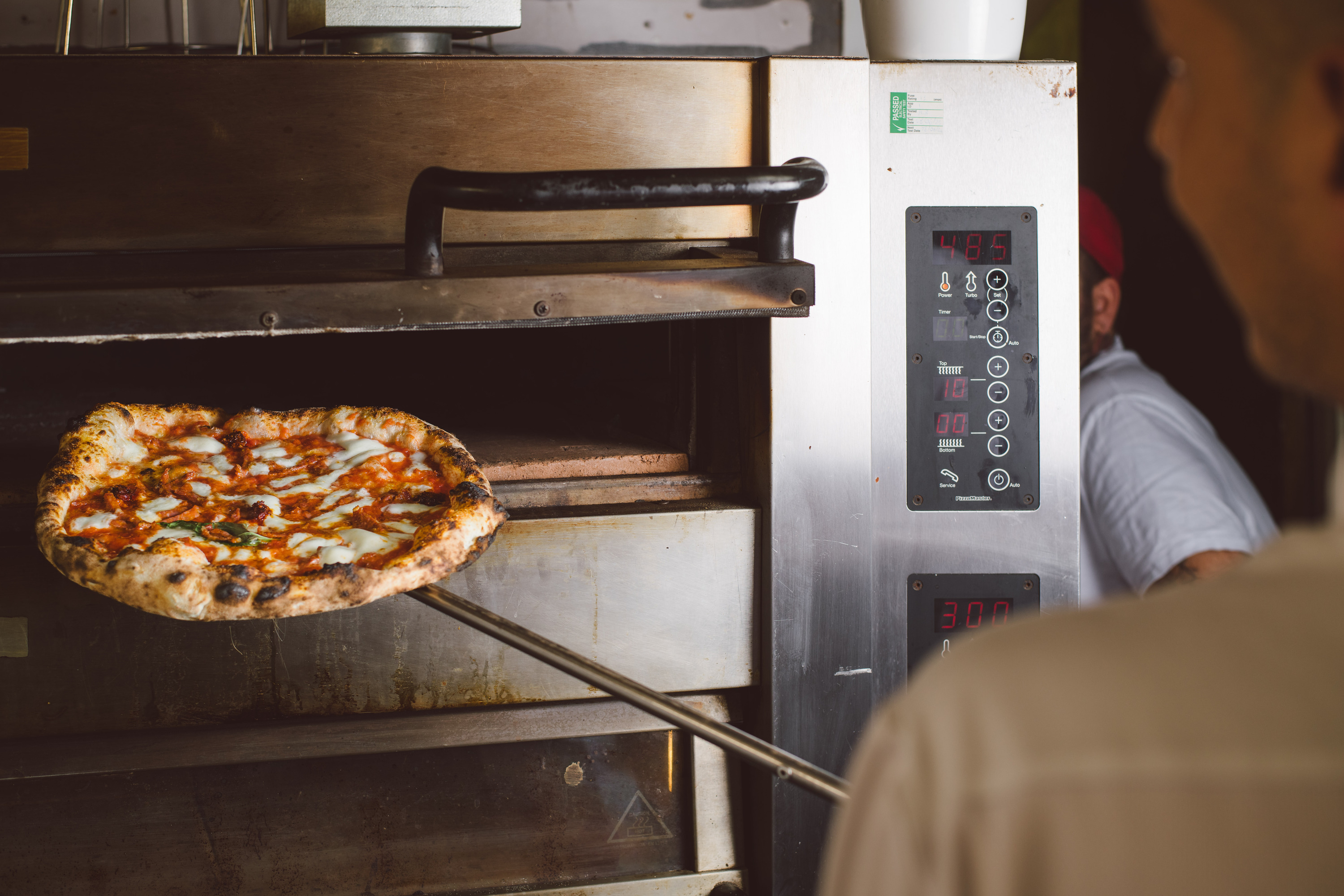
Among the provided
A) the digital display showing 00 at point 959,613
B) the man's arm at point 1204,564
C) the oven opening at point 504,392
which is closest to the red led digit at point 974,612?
the digital display showing 00 at point 959,613

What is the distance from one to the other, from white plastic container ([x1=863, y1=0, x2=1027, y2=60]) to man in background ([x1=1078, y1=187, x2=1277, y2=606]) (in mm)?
1007

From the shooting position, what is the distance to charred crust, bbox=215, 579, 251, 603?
96cm

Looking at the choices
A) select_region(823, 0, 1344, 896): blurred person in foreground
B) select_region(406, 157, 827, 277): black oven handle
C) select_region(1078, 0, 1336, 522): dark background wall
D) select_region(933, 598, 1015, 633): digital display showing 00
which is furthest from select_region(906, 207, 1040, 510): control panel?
select_region(1078, 0, 1336, 522): dark background wall

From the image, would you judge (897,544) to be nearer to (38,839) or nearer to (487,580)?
(487,580)

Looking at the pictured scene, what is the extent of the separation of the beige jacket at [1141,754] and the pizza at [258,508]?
2.38 feet

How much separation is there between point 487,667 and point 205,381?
2.58 feet

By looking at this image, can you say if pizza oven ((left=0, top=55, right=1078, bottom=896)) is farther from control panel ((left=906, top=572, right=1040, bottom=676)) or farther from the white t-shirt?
the white t-shirt

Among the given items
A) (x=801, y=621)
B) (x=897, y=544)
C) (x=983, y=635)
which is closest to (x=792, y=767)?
(x=801, y=621)

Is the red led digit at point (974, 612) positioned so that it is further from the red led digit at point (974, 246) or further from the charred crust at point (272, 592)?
the charred crust at point (272, 592)

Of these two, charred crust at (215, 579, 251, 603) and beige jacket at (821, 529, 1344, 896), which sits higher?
beige jacket at (821, 529, 1344, 896)

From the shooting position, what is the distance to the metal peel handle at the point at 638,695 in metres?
1.00

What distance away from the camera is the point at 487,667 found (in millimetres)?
1207

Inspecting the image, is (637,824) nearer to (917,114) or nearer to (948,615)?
(948,615)

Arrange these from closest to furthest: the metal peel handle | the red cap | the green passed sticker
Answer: the metal peel handle, the green passed sticker, the red cap
